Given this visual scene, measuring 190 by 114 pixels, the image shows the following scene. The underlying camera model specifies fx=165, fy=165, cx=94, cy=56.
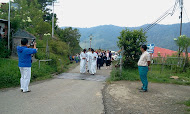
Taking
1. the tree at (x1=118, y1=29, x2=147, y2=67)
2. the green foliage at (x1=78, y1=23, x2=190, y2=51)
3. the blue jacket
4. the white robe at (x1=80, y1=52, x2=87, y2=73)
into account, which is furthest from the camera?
the green foliage at (x1=78, y1=23, x2=190, y2=51)

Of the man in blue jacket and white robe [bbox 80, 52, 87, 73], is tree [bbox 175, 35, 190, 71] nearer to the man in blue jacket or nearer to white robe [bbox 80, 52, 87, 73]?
white robe [bbox 80, 52, 87, 73]

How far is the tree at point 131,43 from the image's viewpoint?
35.9 ft

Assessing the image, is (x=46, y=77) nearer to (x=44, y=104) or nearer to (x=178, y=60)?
(x=44, y=104)

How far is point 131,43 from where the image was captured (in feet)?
35.9

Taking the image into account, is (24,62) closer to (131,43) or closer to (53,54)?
(131,43)

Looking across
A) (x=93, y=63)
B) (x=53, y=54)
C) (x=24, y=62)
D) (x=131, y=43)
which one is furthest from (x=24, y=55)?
(x=53, y=54)

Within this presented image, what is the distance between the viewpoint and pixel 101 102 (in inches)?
202

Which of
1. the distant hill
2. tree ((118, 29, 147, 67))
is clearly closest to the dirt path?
tree ((118, 29, 147, 67))

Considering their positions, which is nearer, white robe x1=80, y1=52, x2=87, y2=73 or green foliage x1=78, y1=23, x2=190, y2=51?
white robe x1=80, y1=52, x2=87, y2=73

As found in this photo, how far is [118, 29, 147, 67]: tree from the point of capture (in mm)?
10953

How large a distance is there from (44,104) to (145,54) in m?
4.07

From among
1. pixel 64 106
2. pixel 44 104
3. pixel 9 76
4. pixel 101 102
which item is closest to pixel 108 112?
pixel 101 102

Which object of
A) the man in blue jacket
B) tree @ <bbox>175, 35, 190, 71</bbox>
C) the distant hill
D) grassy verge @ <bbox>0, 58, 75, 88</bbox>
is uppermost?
the distant hill

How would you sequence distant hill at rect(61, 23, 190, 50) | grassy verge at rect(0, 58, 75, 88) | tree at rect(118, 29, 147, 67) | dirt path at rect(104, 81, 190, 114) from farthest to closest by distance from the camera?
distant hill at rect(61, 23, 190, 50) → tree at rect(118, 29, 147, 67) → grassy verge at rect(0, 58, 75, 88) → dirt path at rect(104, 81, 190, 114)
